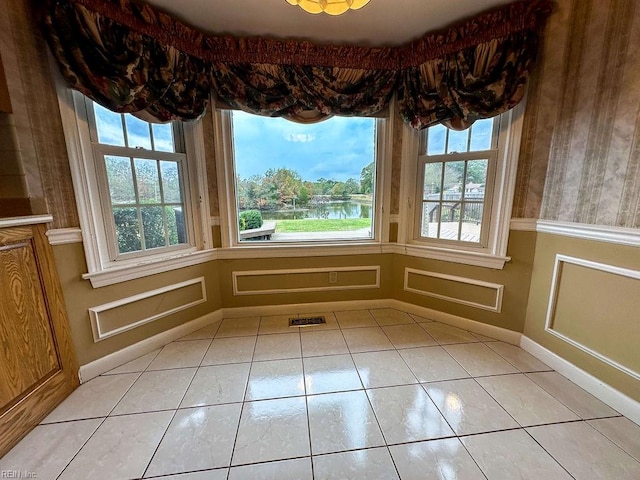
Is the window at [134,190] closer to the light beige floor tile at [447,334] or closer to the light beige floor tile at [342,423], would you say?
the light beige floor tile at [342,423]

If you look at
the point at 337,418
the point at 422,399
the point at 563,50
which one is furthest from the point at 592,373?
the point at 563,50

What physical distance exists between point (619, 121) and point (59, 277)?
10.9 feet

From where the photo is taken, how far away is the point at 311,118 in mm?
2299

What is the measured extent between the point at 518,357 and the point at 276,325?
76.2 inches

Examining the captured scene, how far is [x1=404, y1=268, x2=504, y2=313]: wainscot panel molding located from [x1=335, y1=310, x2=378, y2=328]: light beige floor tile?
0.48 meters

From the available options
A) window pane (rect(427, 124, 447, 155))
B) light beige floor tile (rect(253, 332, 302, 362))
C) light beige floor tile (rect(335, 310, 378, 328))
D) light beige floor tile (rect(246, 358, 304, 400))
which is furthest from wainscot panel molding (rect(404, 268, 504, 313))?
light beige floor tile (rect(246, 358, 304, 400))

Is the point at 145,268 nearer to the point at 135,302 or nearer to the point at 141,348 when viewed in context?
the point at 135,302

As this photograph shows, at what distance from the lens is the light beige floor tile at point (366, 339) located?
209cm

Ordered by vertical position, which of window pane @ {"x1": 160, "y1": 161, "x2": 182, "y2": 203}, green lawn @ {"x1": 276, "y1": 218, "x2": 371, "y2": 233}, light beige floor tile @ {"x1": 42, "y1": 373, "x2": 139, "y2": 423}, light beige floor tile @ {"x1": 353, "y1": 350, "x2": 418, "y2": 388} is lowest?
light beige floor tile @ {"x1": 42, "y1": 373, "x2": 139, "y2": 423}

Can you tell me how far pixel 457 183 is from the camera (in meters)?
2.27

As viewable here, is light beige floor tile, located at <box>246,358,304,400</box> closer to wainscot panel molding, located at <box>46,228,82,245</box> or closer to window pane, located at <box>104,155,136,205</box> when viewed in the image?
wainscot panel molding, located at <box>46,228,82,245</box>

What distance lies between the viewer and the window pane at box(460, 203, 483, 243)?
2193 millimetres

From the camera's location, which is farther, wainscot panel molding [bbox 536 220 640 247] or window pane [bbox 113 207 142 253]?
window pane [bbox 113 207 142 253]

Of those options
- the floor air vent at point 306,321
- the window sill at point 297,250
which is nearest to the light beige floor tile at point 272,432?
the floor air vent at point 306,321
